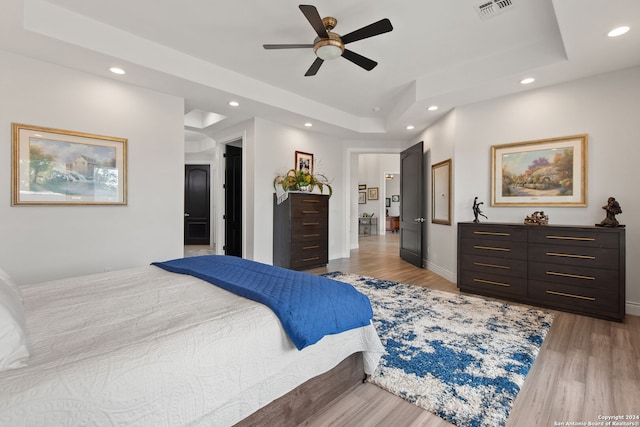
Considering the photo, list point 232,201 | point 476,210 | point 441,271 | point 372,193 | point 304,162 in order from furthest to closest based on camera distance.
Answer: point 372,193 < point 232,201 < point 304,162 < point 441,271 < point 476,210

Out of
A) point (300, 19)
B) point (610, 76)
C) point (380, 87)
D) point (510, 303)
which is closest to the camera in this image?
point (300, 19)

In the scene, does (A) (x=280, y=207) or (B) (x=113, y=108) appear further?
(A) (x=280, y=207)

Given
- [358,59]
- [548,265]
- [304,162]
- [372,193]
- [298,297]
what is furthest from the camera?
[372,193]

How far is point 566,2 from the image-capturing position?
2135 mm

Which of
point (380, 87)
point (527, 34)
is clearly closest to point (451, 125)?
point (380, 87)

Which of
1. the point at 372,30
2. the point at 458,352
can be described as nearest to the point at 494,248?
the point at 458,352

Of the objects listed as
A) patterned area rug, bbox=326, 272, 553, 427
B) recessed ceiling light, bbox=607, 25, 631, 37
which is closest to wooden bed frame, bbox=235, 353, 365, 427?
patterned area rug, bbox=326, 272, 553, 427

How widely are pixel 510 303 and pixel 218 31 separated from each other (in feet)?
14.0

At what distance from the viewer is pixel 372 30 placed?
7.92 feet

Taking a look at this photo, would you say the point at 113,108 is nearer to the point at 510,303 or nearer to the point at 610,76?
the point at 510,303

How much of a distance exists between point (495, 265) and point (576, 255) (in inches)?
29.9

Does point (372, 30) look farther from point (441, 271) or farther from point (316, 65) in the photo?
point (441, 271)

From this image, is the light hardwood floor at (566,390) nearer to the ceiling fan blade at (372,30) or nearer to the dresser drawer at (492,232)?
the dresser drawer at (492,232)

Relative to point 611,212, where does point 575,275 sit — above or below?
below
